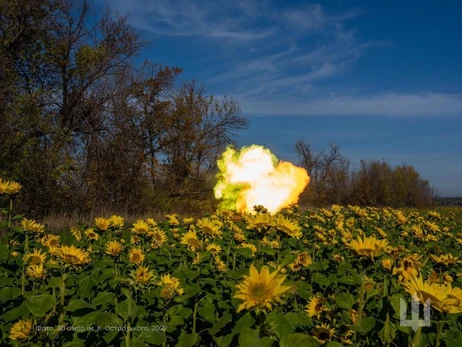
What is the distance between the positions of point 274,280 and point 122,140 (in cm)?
1701

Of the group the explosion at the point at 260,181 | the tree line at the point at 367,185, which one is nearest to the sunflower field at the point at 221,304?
the explosion at the point at 260,181

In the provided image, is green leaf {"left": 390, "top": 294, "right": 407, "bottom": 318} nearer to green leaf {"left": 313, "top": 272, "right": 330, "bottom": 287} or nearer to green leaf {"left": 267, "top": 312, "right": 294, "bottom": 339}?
green leaf {"left": 267, "top": 312, "right": 294, "bottom": 339}

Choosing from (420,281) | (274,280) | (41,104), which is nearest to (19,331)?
(274,280)

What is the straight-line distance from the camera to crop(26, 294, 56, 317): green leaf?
2.10m

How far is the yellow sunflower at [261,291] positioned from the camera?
70.6 inches

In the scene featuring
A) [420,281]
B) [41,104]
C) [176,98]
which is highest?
[176,98]

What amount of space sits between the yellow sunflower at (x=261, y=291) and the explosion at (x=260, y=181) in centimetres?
987

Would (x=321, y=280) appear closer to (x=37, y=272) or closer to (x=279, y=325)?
(x=279, y=325)

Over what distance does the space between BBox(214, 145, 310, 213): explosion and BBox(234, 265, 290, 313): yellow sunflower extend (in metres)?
9.87

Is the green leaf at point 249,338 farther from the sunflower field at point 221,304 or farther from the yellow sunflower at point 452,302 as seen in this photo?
the yellow sunflower at point 452,302

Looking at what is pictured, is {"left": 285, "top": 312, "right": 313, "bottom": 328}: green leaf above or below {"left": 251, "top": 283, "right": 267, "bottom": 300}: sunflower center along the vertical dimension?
below

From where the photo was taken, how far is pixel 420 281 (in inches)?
77.0

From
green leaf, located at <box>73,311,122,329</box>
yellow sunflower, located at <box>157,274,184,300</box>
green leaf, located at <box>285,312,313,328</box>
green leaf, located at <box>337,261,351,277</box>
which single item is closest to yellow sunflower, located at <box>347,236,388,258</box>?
green leaf, located at <box>285,312,313,328</box>

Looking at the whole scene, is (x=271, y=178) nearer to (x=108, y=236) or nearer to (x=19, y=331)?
(x=108, y=236)
